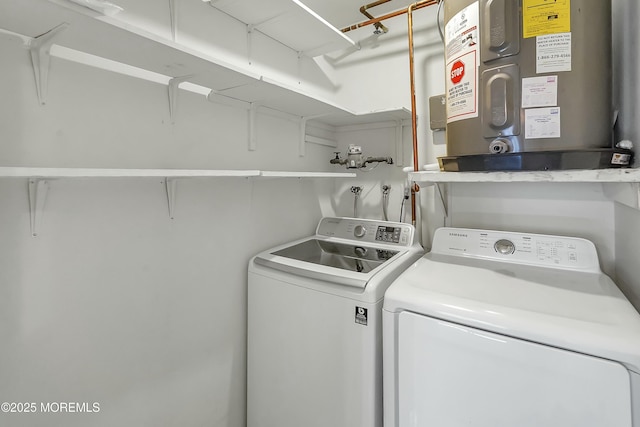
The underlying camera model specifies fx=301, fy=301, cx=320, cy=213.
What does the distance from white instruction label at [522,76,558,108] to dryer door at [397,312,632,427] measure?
2.32 ft

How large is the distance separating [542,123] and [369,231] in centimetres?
109

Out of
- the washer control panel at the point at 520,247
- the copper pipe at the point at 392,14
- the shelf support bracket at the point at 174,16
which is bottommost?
the washer control panel at the point at 520,247

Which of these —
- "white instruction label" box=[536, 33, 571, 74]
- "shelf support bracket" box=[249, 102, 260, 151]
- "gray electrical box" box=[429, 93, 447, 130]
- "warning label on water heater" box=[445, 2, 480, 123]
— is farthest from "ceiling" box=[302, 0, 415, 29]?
"white instruction label" box=[536, 33, 571, 74]

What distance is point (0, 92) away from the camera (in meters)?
0.89

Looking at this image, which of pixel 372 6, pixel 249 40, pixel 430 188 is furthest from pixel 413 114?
pixel 249 40

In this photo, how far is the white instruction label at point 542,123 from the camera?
2.95 feet

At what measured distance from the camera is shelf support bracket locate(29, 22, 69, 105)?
92 cm

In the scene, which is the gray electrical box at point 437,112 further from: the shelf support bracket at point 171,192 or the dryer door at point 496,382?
the shelf support bracket at point 171,192

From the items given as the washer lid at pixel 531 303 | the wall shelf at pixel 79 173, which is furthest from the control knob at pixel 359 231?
the wall shelf at pixel 79 173

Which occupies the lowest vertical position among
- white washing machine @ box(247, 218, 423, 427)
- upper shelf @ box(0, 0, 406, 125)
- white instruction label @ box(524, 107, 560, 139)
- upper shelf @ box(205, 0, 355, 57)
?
white washing machine @ box(247, 218, 423, 427)

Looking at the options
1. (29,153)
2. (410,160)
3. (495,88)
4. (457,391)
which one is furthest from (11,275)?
(410,160)

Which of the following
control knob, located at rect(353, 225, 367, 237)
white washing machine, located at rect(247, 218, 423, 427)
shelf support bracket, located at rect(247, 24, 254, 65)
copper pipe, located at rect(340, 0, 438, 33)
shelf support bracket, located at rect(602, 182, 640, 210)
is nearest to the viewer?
shelf support bracket, located at rect(602, 182, 640, 210)

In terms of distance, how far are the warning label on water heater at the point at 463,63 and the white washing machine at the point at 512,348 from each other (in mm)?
642

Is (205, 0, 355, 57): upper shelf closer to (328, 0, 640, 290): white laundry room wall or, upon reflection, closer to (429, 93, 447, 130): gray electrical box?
(328, 0, 640, 290): white laundry room wall
